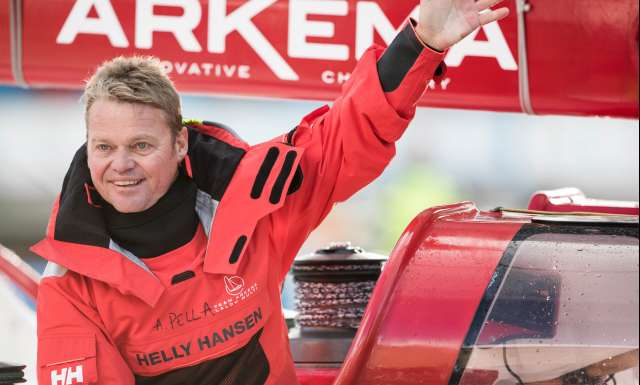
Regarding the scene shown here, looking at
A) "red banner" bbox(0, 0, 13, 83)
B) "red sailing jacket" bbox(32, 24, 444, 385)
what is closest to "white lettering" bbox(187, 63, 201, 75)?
"red sailing jacket" bbox(32, 24, 444, 385)

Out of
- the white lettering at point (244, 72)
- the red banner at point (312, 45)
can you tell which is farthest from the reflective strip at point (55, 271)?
the white lettering at point (244, 72)

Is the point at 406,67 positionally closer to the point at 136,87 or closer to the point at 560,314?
the point at 136,87

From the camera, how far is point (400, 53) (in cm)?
212

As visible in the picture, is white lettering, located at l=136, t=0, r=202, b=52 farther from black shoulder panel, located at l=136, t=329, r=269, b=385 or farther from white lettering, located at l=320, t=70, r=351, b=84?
black shoulder panel, located at l=136, t=329, r=269, b=385

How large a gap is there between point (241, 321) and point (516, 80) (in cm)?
91

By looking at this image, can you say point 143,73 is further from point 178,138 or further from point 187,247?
point 187,247

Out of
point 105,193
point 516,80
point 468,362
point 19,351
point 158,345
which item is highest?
point 516,80

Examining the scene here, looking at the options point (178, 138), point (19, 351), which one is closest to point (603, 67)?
point (178, 138)

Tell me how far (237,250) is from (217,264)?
49 mm

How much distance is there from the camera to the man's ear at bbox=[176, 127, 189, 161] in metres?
2.30

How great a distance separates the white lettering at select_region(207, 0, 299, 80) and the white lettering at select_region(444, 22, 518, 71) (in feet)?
1.28

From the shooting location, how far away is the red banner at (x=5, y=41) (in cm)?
251

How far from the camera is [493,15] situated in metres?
2.07

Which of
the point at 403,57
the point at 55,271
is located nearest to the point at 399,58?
the point at 403,57
